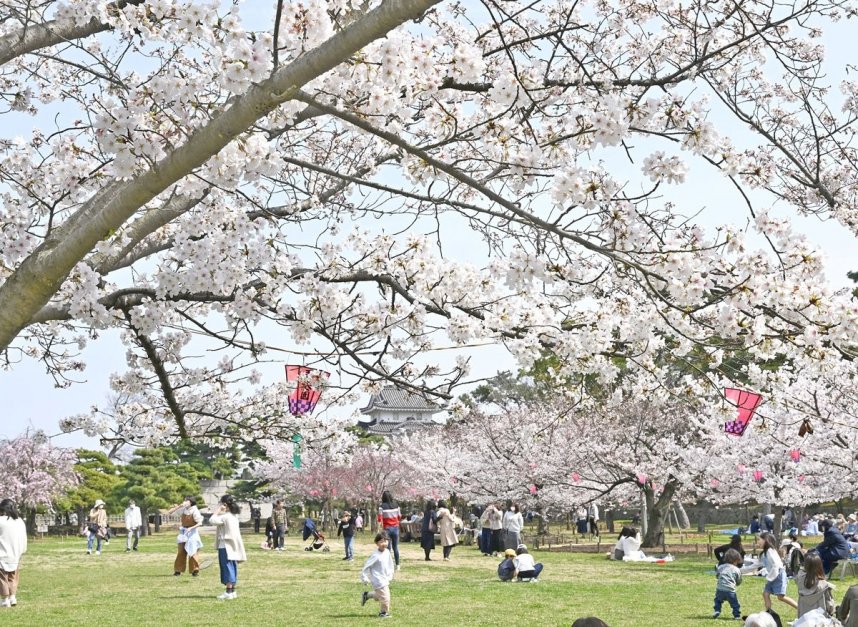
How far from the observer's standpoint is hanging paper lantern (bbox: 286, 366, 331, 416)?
5.84 m

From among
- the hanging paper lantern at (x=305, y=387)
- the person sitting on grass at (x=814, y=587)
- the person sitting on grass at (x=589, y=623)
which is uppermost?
the hanging paper lantern at (x=305, y=387)

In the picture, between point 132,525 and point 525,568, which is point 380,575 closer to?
point 525,568

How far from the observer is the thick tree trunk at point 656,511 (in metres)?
22.4

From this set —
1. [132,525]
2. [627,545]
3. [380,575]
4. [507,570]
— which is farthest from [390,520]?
[132,525]

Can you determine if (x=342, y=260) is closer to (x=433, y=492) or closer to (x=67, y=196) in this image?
(x=67, y=196)

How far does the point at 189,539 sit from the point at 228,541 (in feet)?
11.7

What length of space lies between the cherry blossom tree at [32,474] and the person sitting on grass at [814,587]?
26.0 m

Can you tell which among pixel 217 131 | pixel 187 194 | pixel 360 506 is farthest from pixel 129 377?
pixel 360 506

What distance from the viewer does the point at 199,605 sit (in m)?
10.8

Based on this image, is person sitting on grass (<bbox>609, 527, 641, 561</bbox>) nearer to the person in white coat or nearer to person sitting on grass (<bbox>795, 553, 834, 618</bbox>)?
person sitting on grass (<bbox>795, 553, 834, 618</bbox>)

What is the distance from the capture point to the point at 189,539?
1434 cm

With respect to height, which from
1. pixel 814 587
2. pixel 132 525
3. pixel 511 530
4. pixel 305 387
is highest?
pixel 305 387

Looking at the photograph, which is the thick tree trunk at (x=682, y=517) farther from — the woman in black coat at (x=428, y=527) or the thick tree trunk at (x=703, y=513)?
the woman in black coat at (x=428, y=527)

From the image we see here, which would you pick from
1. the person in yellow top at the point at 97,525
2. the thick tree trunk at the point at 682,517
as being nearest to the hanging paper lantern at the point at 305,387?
the person in yellow top at the point at 97,525
